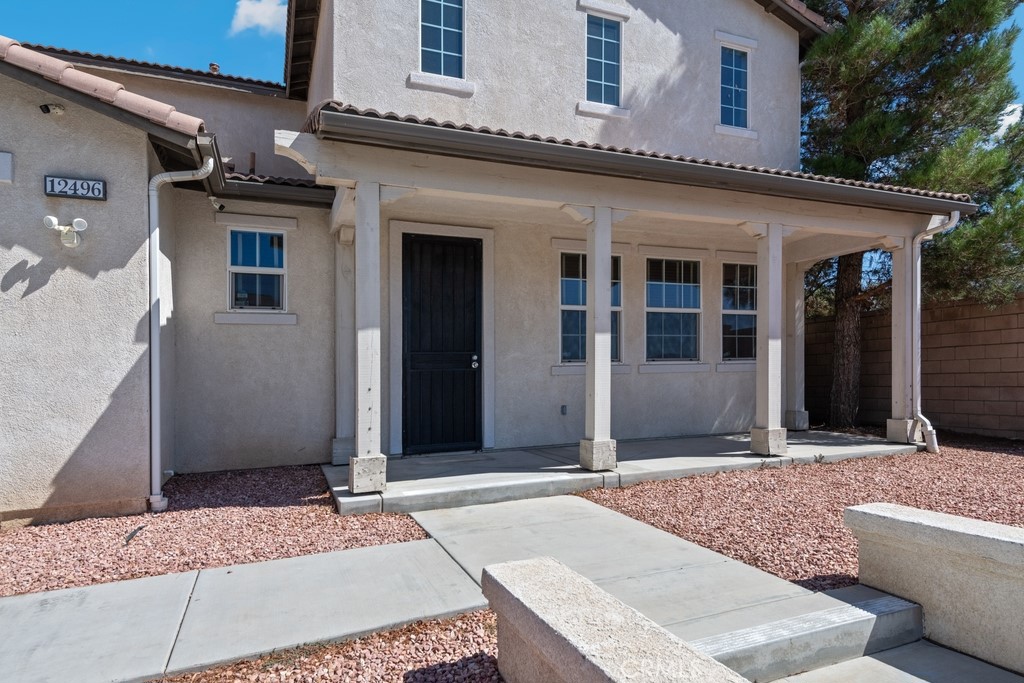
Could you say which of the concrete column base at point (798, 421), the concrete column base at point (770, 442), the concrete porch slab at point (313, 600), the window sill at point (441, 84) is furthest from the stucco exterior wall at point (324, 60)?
the concrete column base at point (798, 421)

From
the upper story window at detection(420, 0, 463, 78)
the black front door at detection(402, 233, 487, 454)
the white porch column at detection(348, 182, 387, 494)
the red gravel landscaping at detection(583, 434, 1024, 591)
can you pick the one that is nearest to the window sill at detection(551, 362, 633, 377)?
the black front door at detection(402, 233, 487, 454)

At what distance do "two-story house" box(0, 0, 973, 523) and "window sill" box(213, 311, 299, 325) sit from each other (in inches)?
1.2

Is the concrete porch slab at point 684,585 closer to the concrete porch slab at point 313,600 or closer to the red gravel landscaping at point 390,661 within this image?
the concrete porch slab at point 313,600

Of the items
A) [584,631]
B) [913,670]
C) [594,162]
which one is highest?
[594,162]

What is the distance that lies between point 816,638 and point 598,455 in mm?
3544

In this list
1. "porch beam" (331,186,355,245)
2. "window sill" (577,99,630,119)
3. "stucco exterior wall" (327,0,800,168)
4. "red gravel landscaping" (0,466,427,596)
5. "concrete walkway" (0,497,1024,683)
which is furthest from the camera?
"window sill" (577,99,630,119)

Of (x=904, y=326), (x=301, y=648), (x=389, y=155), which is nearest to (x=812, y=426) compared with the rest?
(x=904, y=326)

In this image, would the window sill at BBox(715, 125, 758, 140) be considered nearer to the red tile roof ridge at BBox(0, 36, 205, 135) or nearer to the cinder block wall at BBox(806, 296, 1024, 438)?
the cinder block wall at BBox(806, 296, 1024, 438)

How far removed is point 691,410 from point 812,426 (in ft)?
11.2

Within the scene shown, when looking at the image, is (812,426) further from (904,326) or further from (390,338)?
(390,338)

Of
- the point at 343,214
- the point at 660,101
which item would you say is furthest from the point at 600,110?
the point at 343,214

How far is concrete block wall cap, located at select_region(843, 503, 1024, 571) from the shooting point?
2.76 metres

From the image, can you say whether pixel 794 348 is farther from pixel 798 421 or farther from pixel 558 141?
pixel 558 141

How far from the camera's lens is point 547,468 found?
6.57 metres
